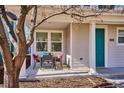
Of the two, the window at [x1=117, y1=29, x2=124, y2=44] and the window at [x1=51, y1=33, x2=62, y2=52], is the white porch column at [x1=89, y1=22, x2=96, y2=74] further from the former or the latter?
the window at [x1=51, y1=33, x2=62, y2=52]

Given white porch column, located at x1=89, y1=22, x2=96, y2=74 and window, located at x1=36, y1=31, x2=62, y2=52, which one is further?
window, located at x1=36, y1=31, x2=62, y2=52

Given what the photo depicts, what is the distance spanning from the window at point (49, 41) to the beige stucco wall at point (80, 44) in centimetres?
383

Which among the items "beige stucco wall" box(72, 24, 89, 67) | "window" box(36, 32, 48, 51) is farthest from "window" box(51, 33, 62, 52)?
"beige stucco wall" box(72, 24, 89, 67)

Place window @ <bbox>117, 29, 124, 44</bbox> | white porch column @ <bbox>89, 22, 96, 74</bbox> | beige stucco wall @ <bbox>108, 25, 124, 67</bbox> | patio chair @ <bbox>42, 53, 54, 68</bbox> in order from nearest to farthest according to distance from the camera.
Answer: white porch column @ <bbox>89, 22, 96, 74</bbox> < patio chair @ <bbox>42, 53, 54, 68</bbox> < beige stucco wall @ <bbox>108, 25, 124, 67</bbox> < window @ <bbox>117, 29, 124, 44</bbox>

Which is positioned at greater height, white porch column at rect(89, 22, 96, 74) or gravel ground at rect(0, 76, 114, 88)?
white porch column at rect(89, 22, 96, 74)

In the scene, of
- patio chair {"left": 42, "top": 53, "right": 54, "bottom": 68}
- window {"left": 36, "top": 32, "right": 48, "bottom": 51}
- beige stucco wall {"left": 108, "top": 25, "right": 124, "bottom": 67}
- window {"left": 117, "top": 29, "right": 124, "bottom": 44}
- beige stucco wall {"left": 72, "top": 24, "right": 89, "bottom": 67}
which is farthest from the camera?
window {"left": 36, "top": 32, "right": 48, "bottom": 51}

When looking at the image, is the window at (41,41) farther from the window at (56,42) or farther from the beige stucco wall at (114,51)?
the beige stucco wall at (114,51)

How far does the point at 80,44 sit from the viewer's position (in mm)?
13836

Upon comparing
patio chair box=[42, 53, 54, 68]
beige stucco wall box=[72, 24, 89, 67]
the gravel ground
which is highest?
beige stucco wall box=[72, 24, 89, 67]

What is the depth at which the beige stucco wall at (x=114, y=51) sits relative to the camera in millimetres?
15133

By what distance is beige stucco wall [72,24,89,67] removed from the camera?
13773 mm

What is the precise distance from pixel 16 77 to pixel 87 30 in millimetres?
7515

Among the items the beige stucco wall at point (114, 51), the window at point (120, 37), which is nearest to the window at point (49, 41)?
the beige stucco wall at point (114, 51)
